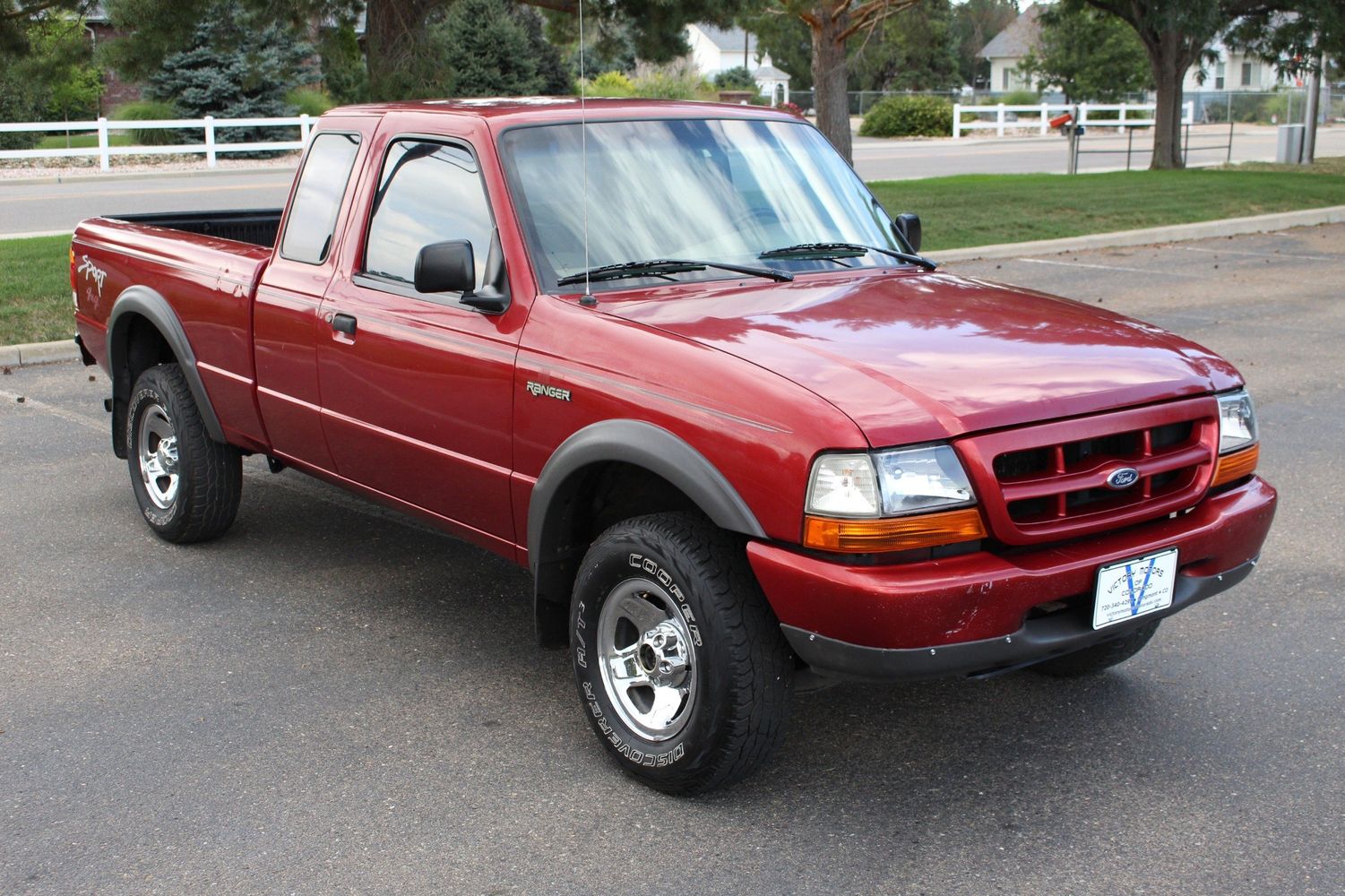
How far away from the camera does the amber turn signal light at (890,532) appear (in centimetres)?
345

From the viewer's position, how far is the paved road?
2031 centimetres

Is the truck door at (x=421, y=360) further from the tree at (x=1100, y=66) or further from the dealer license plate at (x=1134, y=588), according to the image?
the tree at (x=1100, y=66)

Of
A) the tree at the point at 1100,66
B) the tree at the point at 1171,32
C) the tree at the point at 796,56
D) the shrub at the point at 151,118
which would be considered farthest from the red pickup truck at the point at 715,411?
the tree at the point at 796,56

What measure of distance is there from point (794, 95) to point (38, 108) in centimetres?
3283

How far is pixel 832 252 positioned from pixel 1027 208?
14807mm

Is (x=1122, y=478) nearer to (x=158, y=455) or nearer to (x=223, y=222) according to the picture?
(x=158, y=455)

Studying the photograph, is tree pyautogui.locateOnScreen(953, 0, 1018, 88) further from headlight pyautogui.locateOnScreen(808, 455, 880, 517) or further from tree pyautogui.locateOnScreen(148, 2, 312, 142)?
headlight pyautogui.locateOnScreen(808, 455, 880, 517)

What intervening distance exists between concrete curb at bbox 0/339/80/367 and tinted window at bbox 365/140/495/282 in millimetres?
6277

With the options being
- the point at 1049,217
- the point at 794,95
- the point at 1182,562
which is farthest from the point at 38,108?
the point at 1182,562

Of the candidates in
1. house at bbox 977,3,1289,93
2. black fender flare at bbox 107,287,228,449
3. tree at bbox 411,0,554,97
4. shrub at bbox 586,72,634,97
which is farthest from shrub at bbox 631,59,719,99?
house at bbox 977,3,1289,93

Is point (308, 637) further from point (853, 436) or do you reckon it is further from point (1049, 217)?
point (1049, 217)

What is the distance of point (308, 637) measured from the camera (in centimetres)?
523

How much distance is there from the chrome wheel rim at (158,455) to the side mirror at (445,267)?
2448 mm

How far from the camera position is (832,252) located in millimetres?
4922
